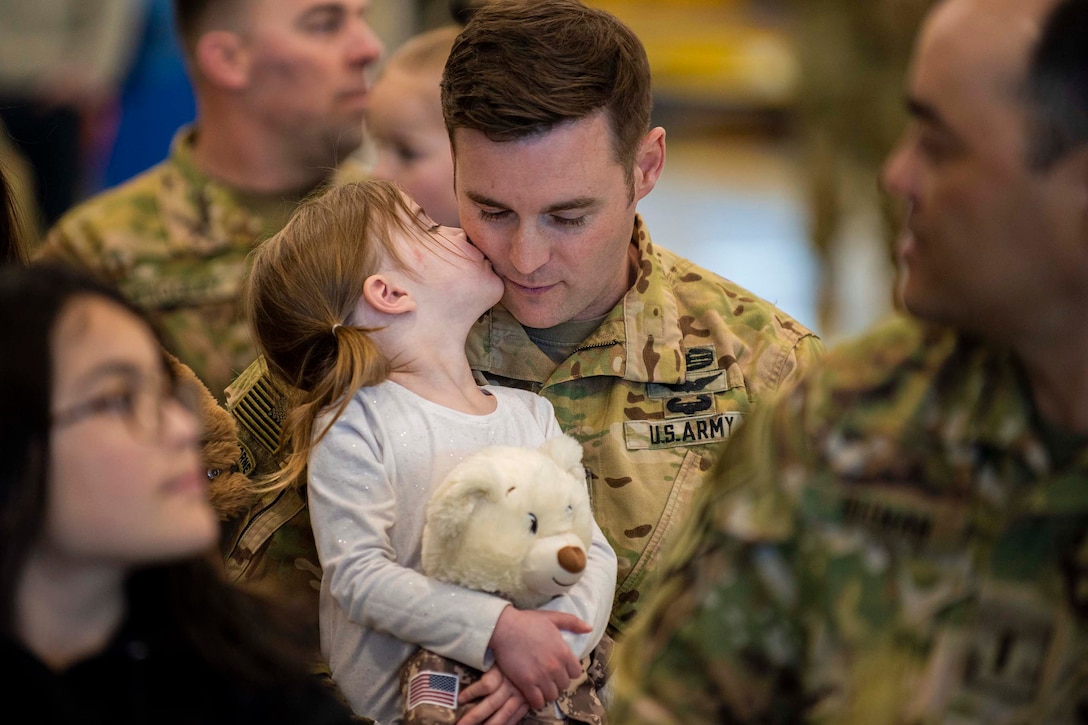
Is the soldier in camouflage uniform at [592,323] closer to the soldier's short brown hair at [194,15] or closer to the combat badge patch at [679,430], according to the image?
the combat badge patch at [679,430]

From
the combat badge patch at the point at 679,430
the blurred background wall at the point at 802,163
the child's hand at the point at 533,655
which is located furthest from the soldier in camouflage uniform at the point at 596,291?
the blurred background wall at the point at 802,163

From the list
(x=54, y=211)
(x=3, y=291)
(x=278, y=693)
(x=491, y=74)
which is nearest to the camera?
(x=3, y=291)

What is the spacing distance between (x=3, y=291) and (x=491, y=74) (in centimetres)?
90

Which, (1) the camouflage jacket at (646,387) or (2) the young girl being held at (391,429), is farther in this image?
(1) the camouflage jacket at (646,387)

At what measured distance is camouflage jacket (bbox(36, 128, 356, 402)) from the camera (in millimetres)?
3047

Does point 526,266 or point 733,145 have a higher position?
point 526,266

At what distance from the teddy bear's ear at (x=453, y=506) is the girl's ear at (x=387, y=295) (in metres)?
0.29

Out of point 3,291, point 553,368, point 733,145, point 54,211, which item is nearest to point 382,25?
point 54,211

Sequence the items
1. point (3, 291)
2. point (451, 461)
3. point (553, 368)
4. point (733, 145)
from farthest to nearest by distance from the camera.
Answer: point (733, 145) → point (553, 368) → point (451, 461) → point (3, 291)

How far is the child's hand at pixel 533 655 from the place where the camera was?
1628 mm

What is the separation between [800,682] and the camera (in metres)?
1.30

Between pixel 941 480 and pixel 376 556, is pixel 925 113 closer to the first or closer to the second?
pixel 941 480

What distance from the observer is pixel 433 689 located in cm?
163

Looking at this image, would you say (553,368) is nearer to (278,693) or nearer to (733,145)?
(278,693)
